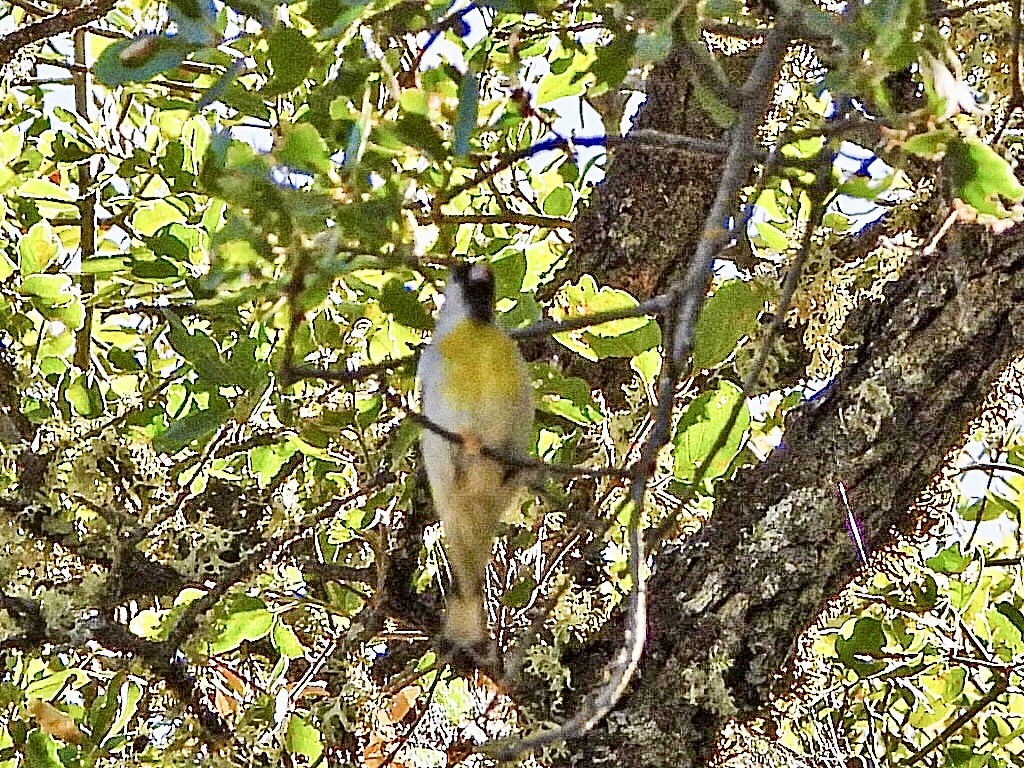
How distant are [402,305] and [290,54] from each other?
147 mm

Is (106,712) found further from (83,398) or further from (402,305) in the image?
(402,305)

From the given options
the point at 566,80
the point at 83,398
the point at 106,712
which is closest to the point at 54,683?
the point at 106,712

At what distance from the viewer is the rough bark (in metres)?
1.08

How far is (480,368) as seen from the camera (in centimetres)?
99

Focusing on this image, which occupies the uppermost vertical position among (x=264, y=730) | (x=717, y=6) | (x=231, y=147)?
(x=717, y=6)

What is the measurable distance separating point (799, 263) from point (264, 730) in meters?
→ 0.70

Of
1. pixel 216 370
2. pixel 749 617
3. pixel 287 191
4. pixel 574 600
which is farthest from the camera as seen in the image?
pixel 574 600

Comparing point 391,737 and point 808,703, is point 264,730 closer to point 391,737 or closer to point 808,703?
point 391,737

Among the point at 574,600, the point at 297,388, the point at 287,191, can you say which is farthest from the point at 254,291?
the point at 574,600

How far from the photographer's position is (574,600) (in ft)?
4.06

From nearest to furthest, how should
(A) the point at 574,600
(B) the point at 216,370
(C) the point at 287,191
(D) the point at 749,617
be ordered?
(C) the point at 287,191 → (B) the point at 216,370 → (D) the point at 749,617 → (A) the point at 574,600

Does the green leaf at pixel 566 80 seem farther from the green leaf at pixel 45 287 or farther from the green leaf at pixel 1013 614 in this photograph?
the green leaf at pixel 1013 614

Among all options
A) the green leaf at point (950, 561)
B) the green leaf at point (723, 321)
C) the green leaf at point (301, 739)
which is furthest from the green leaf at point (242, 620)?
the green leaf at point (950, 561)

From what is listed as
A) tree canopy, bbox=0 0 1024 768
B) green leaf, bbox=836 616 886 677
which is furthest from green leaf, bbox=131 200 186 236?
green leaf, bbox=836 616 886 677
